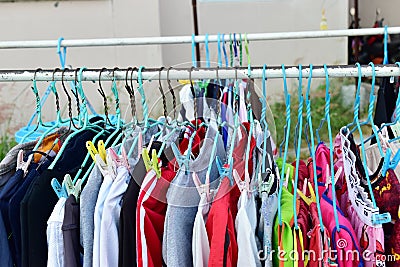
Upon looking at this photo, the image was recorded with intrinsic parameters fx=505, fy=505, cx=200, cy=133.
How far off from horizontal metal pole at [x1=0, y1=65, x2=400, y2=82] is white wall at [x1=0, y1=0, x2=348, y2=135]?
1892 millimetres

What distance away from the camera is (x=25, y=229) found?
3.39 feet

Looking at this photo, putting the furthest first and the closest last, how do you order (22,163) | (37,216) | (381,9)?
(381,9), (22,163), (37,216)

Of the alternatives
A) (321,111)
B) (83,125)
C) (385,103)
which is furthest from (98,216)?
(321,111)

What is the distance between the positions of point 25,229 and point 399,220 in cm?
75

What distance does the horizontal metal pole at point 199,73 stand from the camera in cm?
103

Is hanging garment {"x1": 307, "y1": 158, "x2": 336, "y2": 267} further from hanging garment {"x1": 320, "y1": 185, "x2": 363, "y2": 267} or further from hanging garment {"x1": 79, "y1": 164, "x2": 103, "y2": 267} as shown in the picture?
hanging garment {"x1": 79, "y1": 164, "x2": 103, "y2": 267}

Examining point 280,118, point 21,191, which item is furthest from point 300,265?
point 280,118

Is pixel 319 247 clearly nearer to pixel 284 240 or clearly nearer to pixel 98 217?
pixel 284 240

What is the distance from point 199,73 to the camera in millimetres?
1076

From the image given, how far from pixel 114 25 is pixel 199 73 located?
2.03m

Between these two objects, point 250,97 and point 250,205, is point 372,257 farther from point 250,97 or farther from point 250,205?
point 250,97

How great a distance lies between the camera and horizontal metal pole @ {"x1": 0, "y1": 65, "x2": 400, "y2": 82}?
1.03m

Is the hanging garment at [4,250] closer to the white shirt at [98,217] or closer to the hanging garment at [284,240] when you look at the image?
the white shirt at [98,217]

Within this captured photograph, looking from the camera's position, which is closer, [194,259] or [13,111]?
[194,259]
